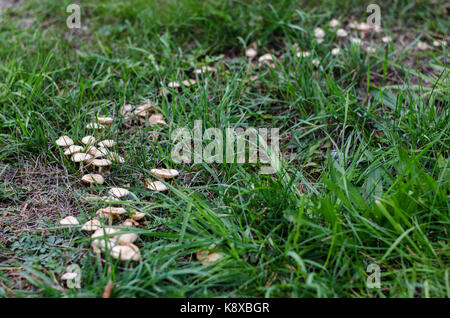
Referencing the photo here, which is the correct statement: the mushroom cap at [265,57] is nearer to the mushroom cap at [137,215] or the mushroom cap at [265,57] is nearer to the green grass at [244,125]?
the green grass at [244,125]

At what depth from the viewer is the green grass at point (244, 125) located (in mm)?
1983

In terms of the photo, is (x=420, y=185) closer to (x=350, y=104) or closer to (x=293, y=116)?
(x=350, y=104)

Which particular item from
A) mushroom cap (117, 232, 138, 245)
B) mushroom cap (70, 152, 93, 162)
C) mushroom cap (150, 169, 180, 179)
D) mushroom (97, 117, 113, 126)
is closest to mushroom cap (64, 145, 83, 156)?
mushroom cap (70, 152, 93, 162)

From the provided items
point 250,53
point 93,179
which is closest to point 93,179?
point 93,179

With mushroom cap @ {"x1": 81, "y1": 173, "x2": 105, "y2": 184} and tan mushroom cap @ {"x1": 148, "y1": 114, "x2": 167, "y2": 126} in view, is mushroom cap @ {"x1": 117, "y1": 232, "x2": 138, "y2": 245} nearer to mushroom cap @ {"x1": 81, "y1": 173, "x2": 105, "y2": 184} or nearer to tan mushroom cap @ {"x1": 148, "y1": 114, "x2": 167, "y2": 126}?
mushroom cap @ {"x1": 81, "y1": 173, "x2": 105, "y2": 184}

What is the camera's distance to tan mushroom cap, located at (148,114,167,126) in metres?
3.02

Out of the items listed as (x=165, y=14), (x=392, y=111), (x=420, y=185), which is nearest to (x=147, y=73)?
(x=165, y=14)

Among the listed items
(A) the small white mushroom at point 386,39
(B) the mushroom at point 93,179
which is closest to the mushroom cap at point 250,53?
(A) the small white mushroom at point 386,39

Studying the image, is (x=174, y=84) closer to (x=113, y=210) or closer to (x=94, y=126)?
(x=94, y=126)

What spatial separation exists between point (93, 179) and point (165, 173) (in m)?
0.46

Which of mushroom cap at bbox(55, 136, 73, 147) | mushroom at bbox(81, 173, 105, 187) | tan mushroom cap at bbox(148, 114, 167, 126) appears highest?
tan mushroom cap at bbox(148, 114, 167, 126)

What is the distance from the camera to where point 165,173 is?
2.55m

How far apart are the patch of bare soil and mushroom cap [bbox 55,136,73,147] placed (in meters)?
0.16

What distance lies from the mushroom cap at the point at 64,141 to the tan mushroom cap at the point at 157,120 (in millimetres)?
614
